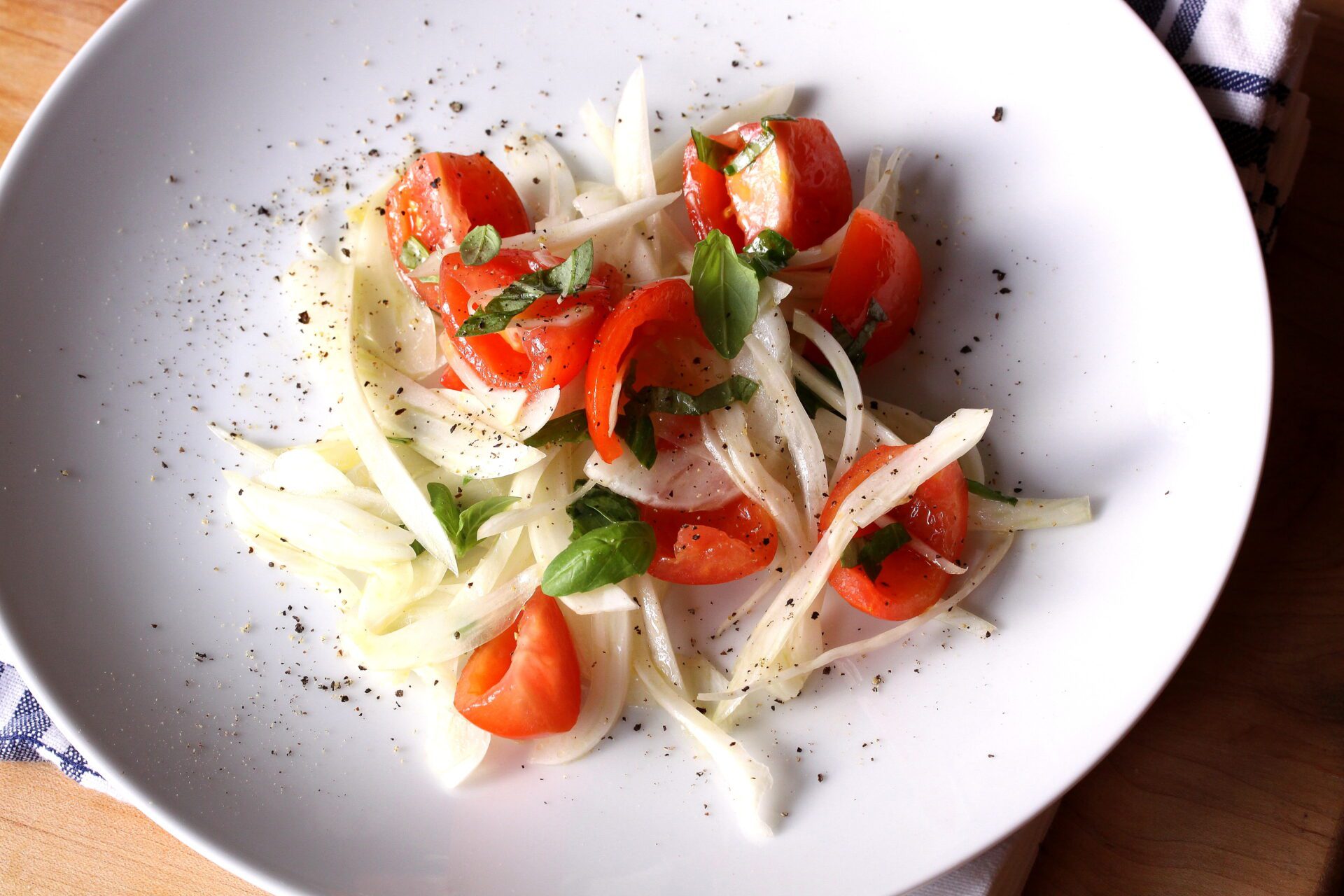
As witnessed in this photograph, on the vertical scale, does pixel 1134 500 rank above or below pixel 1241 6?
below

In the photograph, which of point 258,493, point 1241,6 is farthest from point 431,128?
point 1241,6

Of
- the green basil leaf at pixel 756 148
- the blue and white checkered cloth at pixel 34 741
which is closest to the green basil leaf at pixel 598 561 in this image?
the green basil leaf at pixel 756 148

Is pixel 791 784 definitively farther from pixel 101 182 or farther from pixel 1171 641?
pixel 101 182

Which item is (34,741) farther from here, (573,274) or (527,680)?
(573,274)

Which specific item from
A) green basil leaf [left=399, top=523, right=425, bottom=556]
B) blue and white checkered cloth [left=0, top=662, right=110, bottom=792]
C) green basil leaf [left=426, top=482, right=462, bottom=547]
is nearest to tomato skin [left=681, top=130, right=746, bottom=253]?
green basil leaf [left=426, top=482, right=462, bottom=547]

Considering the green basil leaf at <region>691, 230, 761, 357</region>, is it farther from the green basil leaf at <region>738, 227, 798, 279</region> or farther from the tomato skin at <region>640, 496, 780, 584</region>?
the tomato skin at <region>640, 496, 780, 584</region>

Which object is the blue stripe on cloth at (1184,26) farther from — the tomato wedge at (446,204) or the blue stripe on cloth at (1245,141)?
the tomato wedge at (446,204)
